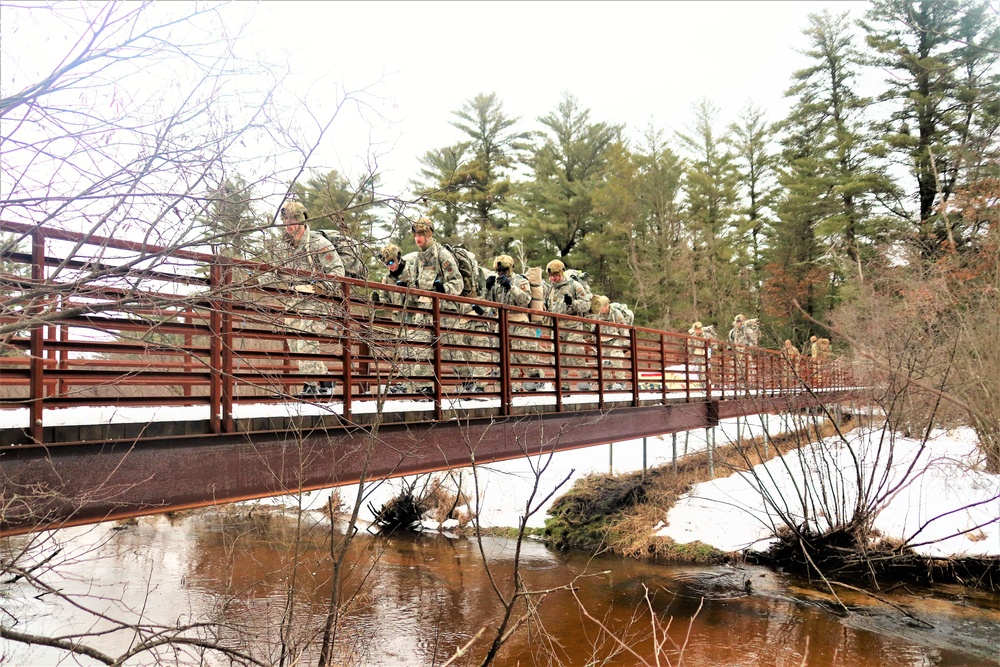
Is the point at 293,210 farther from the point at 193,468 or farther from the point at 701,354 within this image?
the point at 701,354

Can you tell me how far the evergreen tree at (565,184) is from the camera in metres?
31.5

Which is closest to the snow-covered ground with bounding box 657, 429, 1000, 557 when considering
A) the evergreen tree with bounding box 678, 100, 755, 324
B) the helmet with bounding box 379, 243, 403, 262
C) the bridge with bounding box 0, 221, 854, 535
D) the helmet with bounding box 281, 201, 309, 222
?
the helmet with bounding box 379, 243, 403, 262

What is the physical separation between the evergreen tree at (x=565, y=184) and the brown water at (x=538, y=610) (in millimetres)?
20324

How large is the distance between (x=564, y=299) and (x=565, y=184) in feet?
68.1

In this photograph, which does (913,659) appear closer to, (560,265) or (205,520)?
(560,265)

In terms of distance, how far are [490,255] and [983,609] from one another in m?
24.0

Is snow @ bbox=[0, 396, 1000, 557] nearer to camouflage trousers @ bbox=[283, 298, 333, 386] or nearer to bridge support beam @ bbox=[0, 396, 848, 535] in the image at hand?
bridge support beam @ bbox=[0, 396, 848, 535]

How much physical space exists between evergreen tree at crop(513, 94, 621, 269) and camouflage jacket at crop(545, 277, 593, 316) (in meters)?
18.2

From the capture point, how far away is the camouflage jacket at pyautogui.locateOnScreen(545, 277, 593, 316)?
40.9 feet

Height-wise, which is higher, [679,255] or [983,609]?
[679,255]

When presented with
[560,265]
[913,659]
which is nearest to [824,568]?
[913,659]

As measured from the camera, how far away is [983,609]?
9.42 meters

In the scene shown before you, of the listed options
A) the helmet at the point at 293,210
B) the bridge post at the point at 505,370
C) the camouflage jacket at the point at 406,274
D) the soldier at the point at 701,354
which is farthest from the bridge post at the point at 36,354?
the soldier at the point at 701,354

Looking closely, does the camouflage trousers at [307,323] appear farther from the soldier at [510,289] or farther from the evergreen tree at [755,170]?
the evergreen tree at [755,170]
